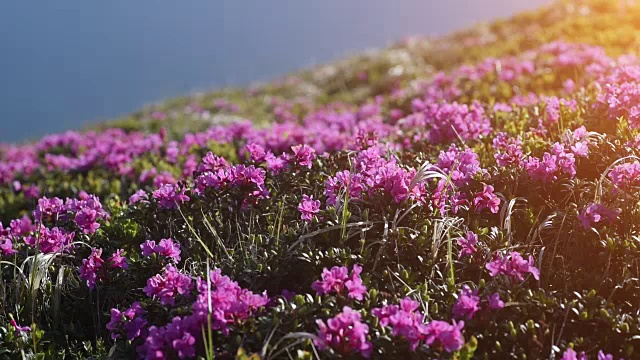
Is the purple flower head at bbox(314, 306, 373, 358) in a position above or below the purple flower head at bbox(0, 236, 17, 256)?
below

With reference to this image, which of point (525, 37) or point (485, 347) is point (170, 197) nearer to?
→ point (485, 347)

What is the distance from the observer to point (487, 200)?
486 cm

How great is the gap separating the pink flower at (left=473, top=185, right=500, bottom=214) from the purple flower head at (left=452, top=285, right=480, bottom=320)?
34.3 inches

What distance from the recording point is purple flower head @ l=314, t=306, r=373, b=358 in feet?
12.1

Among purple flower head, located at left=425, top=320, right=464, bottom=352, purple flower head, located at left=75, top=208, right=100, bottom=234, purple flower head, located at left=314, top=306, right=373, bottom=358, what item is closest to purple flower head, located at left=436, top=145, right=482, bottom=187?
purple flower head, located at left=425, top=320, right=464, bottom=352

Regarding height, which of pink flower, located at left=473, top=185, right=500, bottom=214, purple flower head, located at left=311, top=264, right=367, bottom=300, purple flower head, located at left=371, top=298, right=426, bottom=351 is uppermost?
pink flower, located at left=473, top=185, right=500, bottom=214

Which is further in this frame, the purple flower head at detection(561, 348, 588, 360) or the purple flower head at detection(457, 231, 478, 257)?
the purple flower head at detection(457, 231, 478, 257)

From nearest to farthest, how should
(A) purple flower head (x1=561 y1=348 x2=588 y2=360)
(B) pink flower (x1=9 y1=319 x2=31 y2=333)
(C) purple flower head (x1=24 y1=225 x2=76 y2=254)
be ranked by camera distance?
(A) purple flower head (x1=561 y1=348 x2=588 y2=360) < (B) pink flower (x1=9 y1=319 x2=31 y2=333) < (C) purple flower head (x1=24 y1=225 x2=76 y2=254)

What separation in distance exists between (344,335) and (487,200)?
65.3 inches

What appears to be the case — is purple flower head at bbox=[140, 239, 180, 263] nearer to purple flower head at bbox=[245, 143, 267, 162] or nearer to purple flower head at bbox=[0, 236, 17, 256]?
purple flower head at bbox=[245, 143, 267, 162]

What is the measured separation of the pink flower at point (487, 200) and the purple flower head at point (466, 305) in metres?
0.87

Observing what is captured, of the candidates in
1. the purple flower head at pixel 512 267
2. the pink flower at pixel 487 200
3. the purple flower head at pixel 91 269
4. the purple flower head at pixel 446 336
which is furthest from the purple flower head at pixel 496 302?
the purple flower head at pixel 91 269

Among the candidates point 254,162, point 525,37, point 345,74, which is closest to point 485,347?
point 254,162

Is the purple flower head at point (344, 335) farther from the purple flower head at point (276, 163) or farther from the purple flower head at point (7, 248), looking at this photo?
the purple flower head at point (7, 248)
